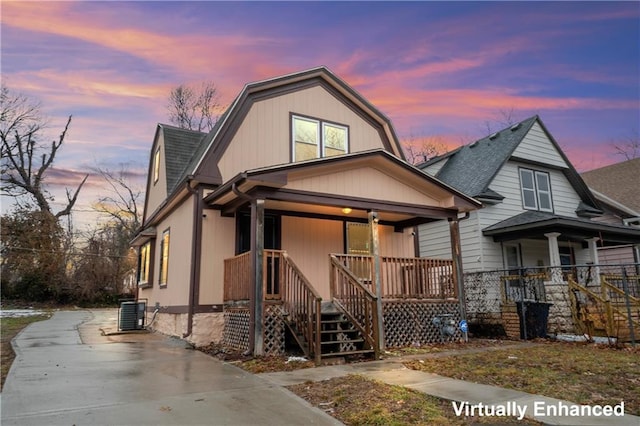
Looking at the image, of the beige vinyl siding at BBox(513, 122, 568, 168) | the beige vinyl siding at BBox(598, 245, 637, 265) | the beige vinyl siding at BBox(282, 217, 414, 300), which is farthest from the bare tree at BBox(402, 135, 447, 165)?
the beige vinyl siding at BBox(282, 217, 414, 300)

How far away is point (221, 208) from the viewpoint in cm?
979

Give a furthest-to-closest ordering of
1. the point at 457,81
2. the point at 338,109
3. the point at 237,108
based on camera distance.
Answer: the point at 457,81
the point at 338,109
the point at 237,108

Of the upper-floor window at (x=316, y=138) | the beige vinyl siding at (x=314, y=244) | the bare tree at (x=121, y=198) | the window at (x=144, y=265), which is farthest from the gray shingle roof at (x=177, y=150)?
the bare tree at (x=121, y=198)

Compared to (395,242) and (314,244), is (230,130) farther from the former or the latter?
(395,242)

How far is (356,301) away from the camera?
27.0 feet

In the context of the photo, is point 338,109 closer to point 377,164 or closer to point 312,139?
point 312,139

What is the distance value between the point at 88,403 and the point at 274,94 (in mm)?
8582

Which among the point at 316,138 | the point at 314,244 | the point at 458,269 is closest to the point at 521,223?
the point at 458,269

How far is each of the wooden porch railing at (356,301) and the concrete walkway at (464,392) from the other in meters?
0.65

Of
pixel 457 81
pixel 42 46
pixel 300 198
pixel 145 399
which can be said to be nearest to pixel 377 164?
pixel 300 198

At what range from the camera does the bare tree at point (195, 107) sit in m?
30.2

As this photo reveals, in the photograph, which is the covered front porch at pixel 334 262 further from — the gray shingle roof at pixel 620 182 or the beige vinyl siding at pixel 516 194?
the gray shingle roof at pixel 620 182

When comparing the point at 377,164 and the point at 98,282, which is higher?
the point at 377,164

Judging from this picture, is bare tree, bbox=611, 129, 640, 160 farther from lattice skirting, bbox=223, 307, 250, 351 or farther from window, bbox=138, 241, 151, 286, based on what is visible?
window, bbox=138, 241, 151, 286
